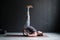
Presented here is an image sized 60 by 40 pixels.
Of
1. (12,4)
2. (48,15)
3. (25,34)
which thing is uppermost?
(12,4)

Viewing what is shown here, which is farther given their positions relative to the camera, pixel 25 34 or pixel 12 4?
pixel 12 4

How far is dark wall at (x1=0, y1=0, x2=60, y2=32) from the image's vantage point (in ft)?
22.0

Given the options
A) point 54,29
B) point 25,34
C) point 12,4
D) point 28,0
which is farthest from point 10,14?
point 54,29

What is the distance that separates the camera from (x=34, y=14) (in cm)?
680

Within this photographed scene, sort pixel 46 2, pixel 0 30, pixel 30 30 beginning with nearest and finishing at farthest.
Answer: pixel 30 30, pixel 0 30, pixel 46 2

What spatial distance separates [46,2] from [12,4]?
1389mm

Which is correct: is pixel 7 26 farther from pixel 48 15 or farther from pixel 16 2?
pixel 48 15

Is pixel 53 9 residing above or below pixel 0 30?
above

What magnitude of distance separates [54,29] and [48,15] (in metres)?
0.62

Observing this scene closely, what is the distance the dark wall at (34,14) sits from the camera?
22.0 feet

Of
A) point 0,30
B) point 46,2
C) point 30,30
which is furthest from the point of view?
point 46,2

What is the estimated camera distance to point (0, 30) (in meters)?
Answer: 6.39

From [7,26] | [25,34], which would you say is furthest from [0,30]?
[25,34]

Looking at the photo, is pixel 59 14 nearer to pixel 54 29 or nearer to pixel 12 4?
pixel 54 29
